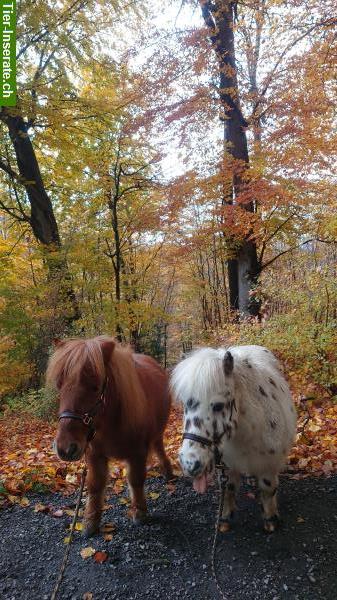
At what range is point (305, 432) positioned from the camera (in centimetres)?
475

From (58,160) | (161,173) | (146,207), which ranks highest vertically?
(58,160)

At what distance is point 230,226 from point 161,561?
27.0 feet

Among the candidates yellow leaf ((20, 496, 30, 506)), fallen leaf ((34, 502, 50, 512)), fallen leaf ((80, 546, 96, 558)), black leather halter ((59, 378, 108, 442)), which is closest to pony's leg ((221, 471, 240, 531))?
fallen leaf ((80, 546, 96, 558))

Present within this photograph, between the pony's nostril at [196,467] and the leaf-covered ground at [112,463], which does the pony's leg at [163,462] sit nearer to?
the leaf-covered ground at [112,463]

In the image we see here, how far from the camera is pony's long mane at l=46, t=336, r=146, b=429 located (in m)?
2.49

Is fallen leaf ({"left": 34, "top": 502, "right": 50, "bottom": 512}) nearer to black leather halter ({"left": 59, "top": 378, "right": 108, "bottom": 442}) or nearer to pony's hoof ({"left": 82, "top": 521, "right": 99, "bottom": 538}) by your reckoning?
pony's hoof ({"left": 82, "top": 521, "right": 99, "bottom": 538})

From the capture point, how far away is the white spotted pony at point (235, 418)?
7.54 feet

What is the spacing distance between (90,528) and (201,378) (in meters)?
1.84

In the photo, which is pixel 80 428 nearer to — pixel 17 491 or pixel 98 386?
pixel 98 386

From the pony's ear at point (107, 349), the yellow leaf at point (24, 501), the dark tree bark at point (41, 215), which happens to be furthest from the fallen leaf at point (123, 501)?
the dark tree bark at point (41, 215)

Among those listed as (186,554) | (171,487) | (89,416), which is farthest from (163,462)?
(89,416)

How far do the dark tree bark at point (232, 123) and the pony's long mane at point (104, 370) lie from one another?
6.93 m

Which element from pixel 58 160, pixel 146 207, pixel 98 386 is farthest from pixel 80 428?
pixel 58 160

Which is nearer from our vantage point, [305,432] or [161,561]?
[161,561]
